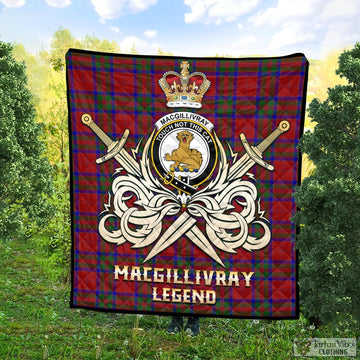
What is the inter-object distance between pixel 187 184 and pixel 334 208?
2.09 meters

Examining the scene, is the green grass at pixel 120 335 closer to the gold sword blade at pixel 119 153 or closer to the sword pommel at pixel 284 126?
the gold sword blade at pixel 119 153

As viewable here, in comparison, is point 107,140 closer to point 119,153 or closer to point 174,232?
point 119,153

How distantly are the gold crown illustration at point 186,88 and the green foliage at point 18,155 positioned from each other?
2395mm

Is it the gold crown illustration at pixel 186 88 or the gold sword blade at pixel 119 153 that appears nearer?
the gold crown illustration at pixel 186 88

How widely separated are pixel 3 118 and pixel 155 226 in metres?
2.81

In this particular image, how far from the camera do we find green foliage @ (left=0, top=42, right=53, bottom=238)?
7.00m

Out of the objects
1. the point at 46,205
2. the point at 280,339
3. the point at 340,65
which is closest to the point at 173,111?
the point at 340,65

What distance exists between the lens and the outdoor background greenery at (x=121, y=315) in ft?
18.6

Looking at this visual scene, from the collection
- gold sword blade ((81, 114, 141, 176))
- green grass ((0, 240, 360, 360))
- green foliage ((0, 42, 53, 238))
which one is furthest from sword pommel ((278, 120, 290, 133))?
green foliage ((0, 42, 53, 238))

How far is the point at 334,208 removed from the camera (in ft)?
18.4

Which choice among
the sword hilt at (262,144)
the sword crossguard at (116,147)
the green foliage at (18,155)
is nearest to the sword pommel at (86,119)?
the sword crossguard at (116,147)

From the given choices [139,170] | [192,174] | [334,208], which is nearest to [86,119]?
[139,170]

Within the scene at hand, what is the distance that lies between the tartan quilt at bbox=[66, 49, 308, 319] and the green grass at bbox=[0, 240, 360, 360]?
52 cm

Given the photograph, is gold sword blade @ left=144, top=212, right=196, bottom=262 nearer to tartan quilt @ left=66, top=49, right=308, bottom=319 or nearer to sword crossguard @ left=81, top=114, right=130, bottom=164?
tartan quilt @ left=66, top=49, right=308, bottom=319
